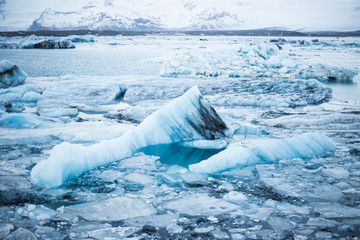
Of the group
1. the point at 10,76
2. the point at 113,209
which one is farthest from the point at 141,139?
the point at 10,76

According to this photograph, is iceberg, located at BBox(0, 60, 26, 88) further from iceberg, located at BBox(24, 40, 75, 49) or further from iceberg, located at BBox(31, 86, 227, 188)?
iceberg, located at BBox(24, 40, 75, 49)

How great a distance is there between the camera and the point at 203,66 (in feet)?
35.6

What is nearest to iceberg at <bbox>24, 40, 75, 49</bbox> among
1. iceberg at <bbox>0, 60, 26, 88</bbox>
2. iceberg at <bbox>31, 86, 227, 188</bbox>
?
iceberg at <bbox>0, 60, 26, 88</bbox>

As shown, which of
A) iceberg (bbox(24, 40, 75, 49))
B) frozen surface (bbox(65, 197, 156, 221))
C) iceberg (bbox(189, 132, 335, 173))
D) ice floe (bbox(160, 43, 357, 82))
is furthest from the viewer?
iceberg (bbox(24, 40, 75, 49))

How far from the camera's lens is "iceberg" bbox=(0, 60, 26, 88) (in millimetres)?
7797

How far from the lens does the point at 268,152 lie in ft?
10.1

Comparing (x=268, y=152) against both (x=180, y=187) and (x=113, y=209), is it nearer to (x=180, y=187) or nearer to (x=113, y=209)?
(x=180, y=187)

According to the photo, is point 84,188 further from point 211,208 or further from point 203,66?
point 203,66

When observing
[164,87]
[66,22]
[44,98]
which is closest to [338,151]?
[164,87]

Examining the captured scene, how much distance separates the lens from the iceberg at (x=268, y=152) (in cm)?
280

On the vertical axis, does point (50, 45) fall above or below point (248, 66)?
above

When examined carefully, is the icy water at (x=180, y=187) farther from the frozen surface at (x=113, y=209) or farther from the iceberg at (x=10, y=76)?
the iceberg at (x=10, y=76)

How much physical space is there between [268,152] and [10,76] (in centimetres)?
722

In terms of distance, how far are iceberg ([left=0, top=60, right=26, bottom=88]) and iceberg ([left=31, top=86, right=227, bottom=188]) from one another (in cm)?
582
